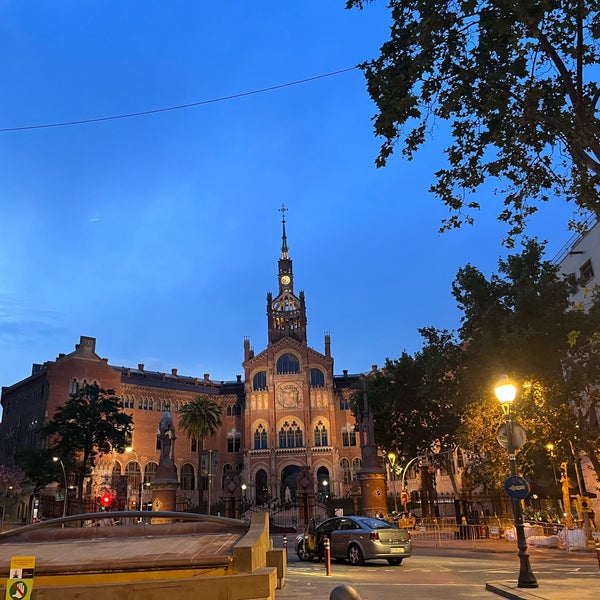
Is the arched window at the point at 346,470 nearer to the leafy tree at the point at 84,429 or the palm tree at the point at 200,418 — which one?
the palm tree at the point at 200,418

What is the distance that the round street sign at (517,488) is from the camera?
12102mm

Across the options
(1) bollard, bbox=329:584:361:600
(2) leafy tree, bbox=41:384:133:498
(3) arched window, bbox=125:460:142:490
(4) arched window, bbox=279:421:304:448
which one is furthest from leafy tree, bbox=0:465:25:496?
(1) bollard, bbox=329:584:361:600

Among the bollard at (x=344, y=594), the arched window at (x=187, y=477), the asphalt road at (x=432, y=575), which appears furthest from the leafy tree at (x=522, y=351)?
the arched window at (x=187, y=477)

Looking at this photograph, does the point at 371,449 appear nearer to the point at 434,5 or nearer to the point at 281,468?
the point at 434,5

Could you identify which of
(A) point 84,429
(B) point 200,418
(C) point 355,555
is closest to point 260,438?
(B) point 200,418

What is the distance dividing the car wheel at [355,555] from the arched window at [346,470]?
2096 inches

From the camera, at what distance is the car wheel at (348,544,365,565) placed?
1634 cm

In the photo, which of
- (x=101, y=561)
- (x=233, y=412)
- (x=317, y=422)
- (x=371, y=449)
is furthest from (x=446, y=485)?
(x=101, y=561)

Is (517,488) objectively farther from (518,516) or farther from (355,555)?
(355,555)

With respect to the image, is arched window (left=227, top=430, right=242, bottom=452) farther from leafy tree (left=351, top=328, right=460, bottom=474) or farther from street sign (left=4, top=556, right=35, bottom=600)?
street sign (left=4, top=556, right=35, bottom=600)

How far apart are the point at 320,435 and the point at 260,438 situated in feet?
25.0

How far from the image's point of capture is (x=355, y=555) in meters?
16.5

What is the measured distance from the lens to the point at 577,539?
71.8ft

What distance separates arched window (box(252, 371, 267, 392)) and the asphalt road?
5317 cm
